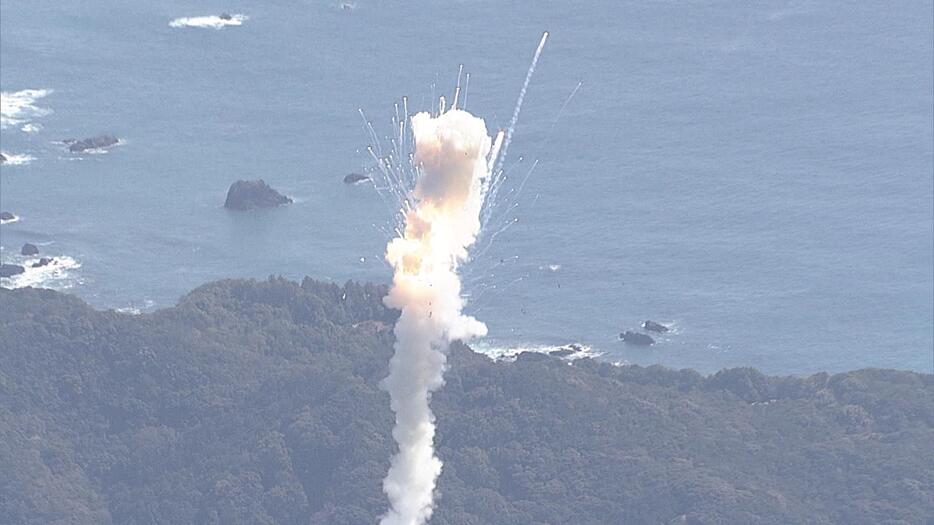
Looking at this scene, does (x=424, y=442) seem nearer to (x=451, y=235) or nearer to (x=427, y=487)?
(x=427, y=487)

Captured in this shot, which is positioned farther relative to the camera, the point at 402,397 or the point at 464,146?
the point at 402,397

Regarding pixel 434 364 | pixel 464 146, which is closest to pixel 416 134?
pixel 464 146

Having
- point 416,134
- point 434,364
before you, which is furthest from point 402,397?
point 416,134

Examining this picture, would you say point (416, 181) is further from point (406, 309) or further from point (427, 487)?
point (427, 487)

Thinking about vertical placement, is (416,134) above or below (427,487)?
above

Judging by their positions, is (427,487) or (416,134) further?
(427,487)

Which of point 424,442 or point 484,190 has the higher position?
point 484,190
